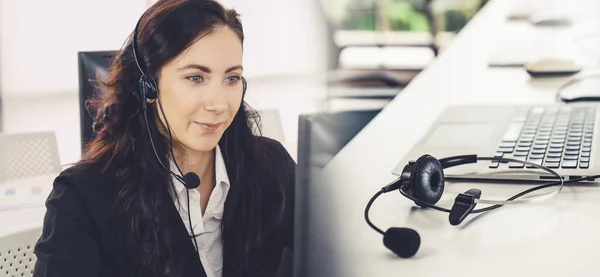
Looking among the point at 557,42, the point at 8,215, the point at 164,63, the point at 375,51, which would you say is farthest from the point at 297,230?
the point at 375,51

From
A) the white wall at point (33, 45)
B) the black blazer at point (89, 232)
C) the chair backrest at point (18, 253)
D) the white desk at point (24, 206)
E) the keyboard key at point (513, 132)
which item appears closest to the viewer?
the black blazer at point (89, 232)

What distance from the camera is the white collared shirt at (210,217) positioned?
24.8 inches

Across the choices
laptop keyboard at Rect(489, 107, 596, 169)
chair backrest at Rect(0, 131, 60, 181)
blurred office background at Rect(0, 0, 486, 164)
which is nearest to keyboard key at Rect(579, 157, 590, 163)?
laptop keyboard at Rect(489, 107, 596, 169)

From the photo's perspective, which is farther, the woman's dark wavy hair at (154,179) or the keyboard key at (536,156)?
the keyboard key at (536,156)

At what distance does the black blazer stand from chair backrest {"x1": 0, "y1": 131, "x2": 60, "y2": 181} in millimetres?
1215

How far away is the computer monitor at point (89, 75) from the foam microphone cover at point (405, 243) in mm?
280

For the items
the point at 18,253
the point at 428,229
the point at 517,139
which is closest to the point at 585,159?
the point at 517,139

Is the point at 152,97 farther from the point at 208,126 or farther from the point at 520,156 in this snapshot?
the point at 520,156

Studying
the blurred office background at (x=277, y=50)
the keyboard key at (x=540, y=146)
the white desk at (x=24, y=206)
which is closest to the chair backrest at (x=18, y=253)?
the white desk at (x=24, y=206)

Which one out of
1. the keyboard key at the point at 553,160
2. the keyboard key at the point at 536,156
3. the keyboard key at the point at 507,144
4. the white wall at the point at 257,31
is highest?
the white wall at the point at 257,31

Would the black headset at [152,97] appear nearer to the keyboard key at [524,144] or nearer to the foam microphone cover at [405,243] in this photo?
the foam microphone cover at [405,243]

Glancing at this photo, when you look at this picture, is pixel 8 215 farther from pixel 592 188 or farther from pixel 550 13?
pixel 550 13

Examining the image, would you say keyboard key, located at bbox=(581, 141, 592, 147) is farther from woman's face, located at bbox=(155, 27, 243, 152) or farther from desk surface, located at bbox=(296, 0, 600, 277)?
woman's face, located at bbox=(155, 27, 243, 152)

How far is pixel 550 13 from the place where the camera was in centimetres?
209
